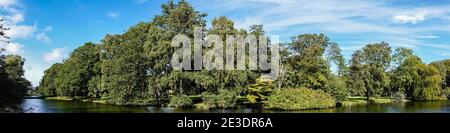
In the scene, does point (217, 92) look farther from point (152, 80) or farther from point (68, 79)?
point (68, 79)

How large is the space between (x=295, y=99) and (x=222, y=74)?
5.23m

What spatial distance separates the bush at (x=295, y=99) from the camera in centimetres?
3303

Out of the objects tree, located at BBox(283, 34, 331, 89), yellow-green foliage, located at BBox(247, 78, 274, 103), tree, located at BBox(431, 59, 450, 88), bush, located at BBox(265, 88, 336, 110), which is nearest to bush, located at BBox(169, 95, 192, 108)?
yellow-green foliage, located at BBox(247, 78, 274, 103)

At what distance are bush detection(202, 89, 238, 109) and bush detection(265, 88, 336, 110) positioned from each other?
252 cm

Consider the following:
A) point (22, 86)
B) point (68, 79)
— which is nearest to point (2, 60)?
point (22, 86)

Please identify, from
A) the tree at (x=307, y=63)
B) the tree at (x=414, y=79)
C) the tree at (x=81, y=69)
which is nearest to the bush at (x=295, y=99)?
the tree at (x=307, y=63)

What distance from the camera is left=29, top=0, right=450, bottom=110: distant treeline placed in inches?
1304

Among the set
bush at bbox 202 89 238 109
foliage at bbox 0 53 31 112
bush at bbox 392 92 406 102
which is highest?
foliage at bbox 0 53 31 112

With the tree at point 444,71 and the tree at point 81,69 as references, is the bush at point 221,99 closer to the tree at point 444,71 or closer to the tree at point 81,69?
the tree at point 81,69

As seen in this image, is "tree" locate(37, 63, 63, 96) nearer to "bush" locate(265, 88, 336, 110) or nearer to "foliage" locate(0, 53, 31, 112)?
"bush" locate(265, 88, 336, 110)

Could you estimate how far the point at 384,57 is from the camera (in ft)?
148

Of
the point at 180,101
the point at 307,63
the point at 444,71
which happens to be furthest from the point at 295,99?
the point at 444,71
